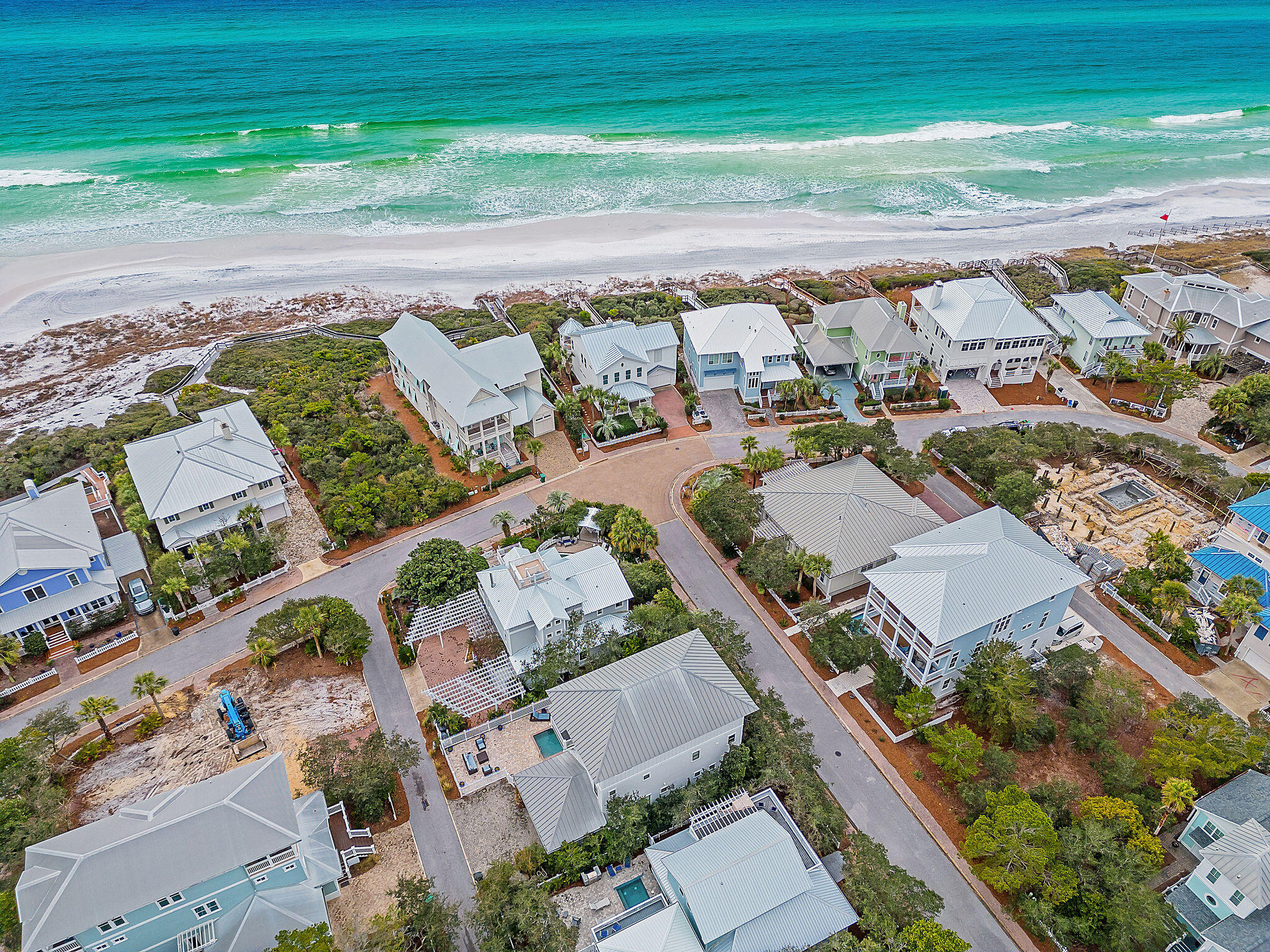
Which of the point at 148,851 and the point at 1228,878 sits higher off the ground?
the point at 148,851

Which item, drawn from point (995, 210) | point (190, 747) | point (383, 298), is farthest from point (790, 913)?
point (995, 210)

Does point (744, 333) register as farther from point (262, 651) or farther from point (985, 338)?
point (262, 651)

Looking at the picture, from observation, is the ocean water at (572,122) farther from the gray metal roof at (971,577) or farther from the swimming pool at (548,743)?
the swimming pool at (548,743)

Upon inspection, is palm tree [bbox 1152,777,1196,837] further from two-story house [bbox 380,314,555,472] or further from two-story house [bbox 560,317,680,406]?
two-story house [bbox 380,314,555,472]

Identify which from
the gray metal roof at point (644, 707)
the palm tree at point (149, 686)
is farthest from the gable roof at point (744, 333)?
the palm tree at point (149, 686)

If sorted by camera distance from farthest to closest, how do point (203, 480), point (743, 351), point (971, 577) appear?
1. point (743, 351)
2. point (203, 480)
3. point (971, 577)

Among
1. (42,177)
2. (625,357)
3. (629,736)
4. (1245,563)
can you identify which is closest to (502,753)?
(629,736)
